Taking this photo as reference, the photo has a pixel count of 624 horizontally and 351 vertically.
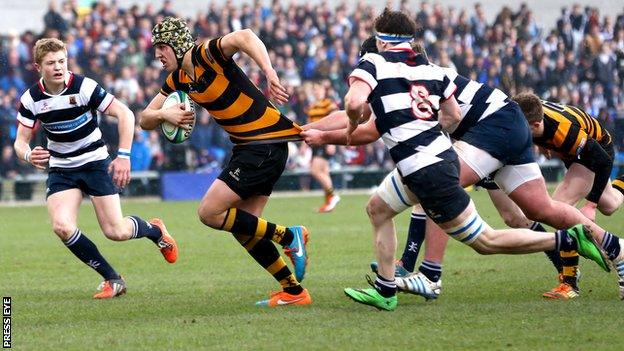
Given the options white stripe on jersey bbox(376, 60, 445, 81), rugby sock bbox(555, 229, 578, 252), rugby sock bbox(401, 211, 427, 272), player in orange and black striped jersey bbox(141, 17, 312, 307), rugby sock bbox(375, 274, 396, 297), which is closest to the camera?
white stripe on jersey bbox(376, 60, 445, 81)

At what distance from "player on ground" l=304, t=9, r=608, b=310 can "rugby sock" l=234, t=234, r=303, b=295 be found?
1260 millimetres

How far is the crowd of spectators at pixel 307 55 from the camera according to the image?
23688 millimetres

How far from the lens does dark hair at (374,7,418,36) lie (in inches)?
311

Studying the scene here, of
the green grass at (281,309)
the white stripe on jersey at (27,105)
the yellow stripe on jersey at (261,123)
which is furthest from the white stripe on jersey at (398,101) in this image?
the white stripe on jersey at (27,105)

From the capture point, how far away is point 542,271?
10.8m

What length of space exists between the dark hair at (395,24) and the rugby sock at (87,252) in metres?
3.18

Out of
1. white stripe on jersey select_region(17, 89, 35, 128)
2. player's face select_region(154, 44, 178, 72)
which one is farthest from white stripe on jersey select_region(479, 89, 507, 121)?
white stripe on jersey select_region(17, 89, 35, 128)

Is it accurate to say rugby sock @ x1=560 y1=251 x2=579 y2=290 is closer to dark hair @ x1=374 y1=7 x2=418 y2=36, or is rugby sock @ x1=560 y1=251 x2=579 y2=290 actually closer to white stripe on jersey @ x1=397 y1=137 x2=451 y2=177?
white stripe on jersey @ x1=397 y1=137 x2=451 y2=177

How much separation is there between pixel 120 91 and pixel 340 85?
17.4 ft

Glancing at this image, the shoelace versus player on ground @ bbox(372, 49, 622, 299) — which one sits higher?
player on ground @ bbox(372, 49, 622, 299)

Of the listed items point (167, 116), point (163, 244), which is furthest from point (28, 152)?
point (163, 244)

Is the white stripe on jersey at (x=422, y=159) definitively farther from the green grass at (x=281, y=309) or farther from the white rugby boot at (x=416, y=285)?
the white rugby boot at (x=416, y=285)

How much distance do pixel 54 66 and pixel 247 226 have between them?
2.08 m

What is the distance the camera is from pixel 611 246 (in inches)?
336
